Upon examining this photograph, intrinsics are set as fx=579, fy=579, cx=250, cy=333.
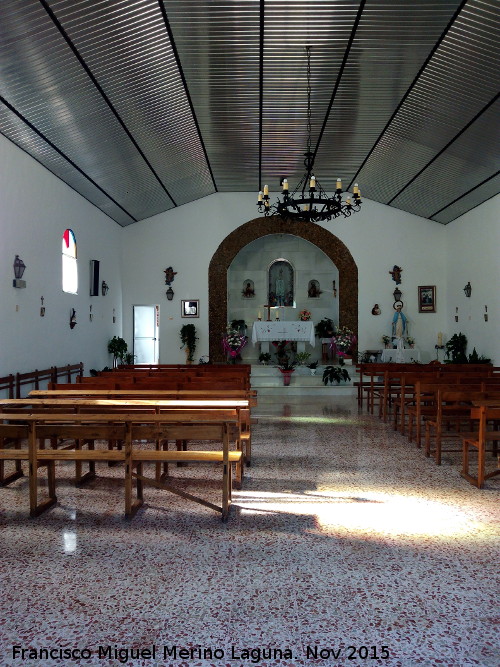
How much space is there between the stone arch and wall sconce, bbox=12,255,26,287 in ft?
26.7

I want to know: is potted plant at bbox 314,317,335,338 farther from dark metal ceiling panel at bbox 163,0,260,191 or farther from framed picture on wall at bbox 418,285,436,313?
dark metal ceiling panel at bbox 163,0,260,191

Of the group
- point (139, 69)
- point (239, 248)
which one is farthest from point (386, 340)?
point (139, 69)

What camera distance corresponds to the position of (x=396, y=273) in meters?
17.6

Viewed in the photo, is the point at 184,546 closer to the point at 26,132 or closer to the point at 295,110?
the point at 26,132

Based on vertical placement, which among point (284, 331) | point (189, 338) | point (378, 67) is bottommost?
point (189, 338)

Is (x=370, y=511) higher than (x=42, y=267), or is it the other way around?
(x=42, y=267)

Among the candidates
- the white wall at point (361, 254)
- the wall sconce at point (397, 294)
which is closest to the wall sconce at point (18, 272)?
the white wall at point (361, 254)

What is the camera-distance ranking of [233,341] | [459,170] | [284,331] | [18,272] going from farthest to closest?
[284,331] < [233,341] < [459,170] < [18,272]

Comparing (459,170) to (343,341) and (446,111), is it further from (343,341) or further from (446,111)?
(343,341)

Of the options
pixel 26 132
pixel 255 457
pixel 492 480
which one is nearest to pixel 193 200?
pixel 26 132

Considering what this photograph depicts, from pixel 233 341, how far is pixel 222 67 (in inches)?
336

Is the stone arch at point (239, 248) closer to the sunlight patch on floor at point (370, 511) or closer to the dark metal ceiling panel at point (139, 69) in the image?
the dark metal ceiling panel at point (139, 69)

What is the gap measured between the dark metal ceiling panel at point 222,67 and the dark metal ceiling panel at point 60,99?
157 cm

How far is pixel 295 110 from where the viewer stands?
11.6 metres
